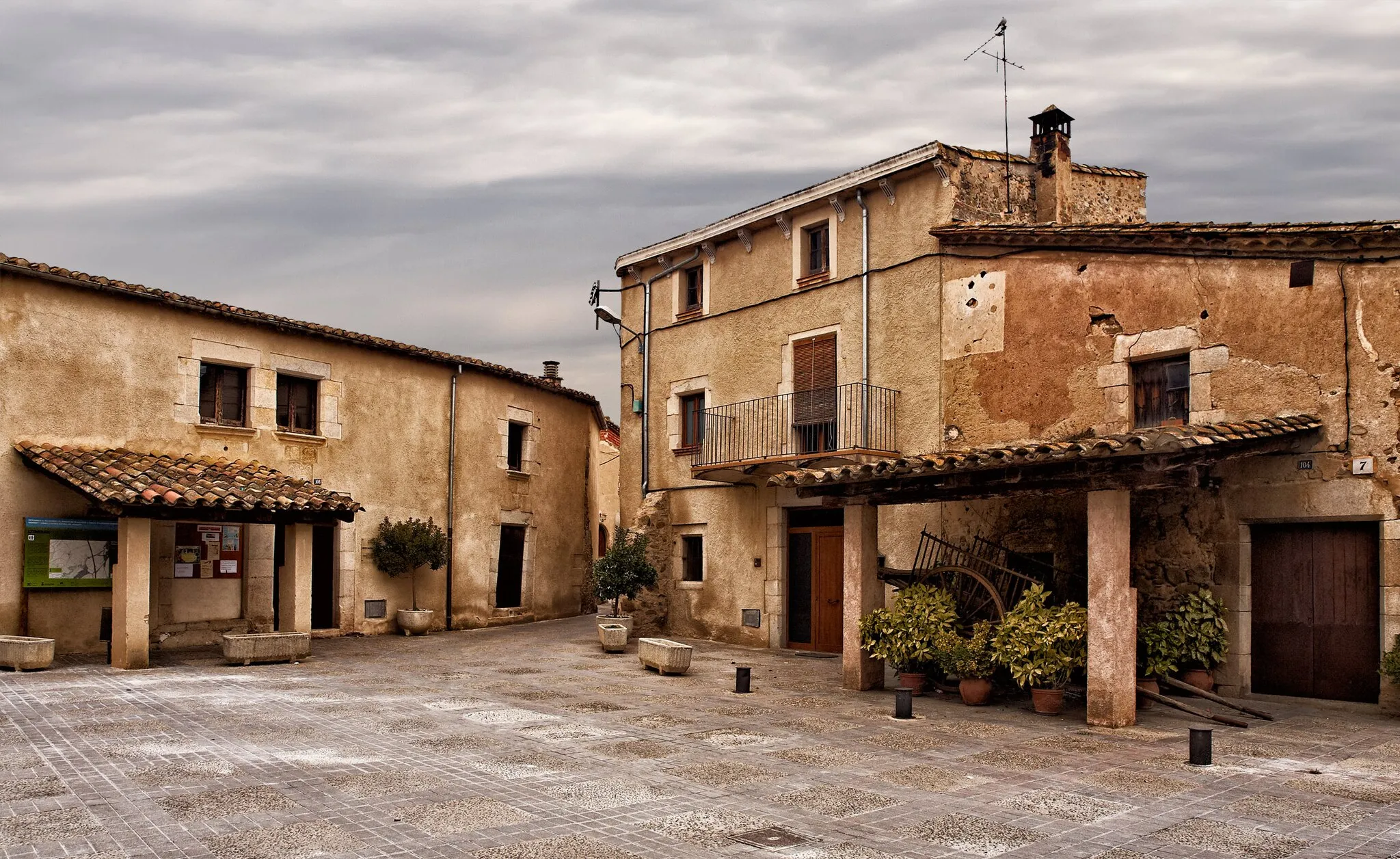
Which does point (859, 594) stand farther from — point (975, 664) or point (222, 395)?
point (222, 395)

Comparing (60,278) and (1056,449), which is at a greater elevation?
(60,278)

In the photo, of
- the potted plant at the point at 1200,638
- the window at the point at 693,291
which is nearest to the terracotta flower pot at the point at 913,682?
the potted plant at the point at 1200,638

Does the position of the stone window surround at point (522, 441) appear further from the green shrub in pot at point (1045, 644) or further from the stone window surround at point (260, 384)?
the green shrub in pot at point (1045, 644)

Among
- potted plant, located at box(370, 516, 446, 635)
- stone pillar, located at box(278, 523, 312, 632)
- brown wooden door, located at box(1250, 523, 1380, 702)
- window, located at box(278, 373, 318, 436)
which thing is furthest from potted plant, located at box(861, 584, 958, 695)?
window, located at box(278, 373, 318, 436)

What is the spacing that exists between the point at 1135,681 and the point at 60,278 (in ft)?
48.8

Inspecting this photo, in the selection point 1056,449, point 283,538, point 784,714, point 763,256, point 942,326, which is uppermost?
point 763,256

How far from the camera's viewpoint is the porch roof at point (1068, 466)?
10141 mm

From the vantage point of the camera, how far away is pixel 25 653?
1320 cm

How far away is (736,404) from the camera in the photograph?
18672 millimetres

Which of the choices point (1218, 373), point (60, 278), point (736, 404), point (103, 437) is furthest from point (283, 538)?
point (1218, 373)

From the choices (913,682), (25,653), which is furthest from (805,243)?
(25,653)

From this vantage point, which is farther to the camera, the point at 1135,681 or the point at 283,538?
the point at 283,538

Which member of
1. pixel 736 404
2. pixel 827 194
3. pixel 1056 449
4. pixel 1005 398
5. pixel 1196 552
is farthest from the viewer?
pixel 736 404

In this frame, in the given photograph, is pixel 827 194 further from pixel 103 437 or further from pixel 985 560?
pixel 103 437
